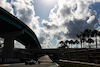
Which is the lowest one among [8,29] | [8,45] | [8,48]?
[8,48]

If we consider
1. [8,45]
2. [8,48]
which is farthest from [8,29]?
[8,48]

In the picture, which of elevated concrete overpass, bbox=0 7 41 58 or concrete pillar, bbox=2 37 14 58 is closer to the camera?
elevated concrete overpass, bbox=0 7 41 58

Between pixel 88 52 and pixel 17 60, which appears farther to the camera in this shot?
pixel 17 60

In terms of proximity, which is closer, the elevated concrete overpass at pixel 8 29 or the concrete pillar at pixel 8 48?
the elevated concrete overpass at pixel 8 29

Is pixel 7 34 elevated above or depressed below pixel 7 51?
above

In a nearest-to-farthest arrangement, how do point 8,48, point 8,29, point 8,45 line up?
1. point 8,48
2. point 8,45
3. point 8,29

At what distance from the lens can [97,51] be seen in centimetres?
950

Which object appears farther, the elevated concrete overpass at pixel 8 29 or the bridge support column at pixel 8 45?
the bridge support column at pixel 8 45

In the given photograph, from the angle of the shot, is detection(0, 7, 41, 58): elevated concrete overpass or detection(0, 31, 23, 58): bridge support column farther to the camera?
detection(0, 31, 23, 58): bridge support column

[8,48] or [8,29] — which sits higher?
[8,29]

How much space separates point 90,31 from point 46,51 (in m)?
44.3

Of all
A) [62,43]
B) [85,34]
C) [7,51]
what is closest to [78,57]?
[7,51]

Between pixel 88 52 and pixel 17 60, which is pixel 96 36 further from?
pixel 88 52

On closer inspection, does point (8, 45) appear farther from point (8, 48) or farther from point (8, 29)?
point (8, 29)
